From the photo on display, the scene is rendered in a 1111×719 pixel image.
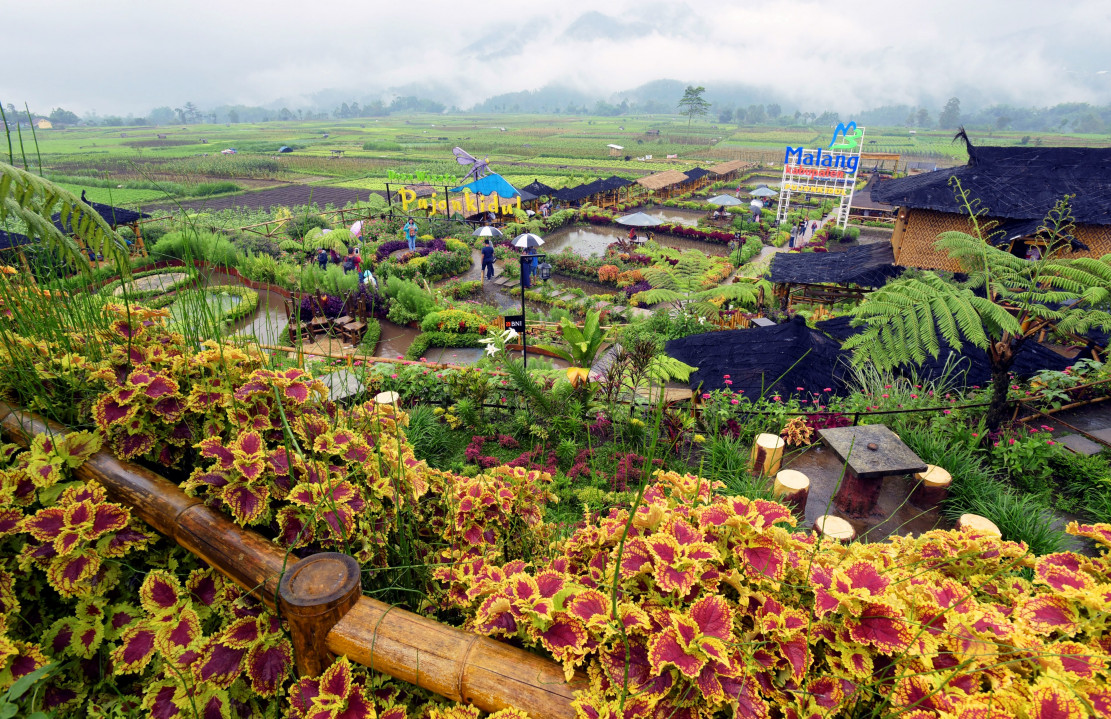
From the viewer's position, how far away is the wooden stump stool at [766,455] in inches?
174

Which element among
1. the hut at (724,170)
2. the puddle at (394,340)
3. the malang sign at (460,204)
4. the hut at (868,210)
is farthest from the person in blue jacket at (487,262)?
the hut at (724,170)

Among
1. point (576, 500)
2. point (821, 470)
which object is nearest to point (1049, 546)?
point (821, 470)

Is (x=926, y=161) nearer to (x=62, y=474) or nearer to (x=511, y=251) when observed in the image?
(x=511, y=251)

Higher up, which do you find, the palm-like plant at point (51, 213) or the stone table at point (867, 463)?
the palm-like plant at point (51, 213)

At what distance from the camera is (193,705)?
1336mm

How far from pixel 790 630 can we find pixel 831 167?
2739 cm

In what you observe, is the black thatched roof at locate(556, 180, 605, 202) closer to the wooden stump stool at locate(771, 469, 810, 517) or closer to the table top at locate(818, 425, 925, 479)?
the table top at locate(818, 425, 925, 479)

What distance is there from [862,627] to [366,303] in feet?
42.1

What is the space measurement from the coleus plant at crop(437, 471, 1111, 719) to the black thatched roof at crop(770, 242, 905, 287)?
12418 millimetres

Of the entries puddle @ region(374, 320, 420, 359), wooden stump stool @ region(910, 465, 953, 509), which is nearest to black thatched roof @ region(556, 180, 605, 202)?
puddle @ region(374, 320, 420, 359)

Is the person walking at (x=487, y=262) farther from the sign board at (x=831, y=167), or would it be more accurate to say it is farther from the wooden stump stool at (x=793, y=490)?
the sign board at (x=831, y=167)

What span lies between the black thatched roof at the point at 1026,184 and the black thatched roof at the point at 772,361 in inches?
285

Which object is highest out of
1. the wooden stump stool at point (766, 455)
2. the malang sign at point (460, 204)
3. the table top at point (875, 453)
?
the malang sign at point (460, 204)

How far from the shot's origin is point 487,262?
16.9 metres
